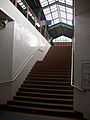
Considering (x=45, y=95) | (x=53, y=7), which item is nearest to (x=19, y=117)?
(x=45, y=95)

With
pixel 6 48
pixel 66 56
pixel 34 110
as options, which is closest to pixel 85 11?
pixel 6 48

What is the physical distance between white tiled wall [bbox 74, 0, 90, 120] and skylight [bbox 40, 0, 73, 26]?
8942mm

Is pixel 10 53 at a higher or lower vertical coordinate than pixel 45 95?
higher

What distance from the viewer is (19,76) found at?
247 inches

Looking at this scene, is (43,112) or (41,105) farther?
(41,105)

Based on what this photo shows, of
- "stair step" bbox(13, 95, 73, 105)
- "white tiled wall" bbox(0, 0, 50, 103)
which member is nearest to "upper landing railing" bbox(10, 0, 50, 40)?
"white tiled wall" bbox(0, 0, 50, 103)

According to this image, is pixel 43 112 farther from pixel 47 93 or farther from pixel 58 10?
pixel 58 10

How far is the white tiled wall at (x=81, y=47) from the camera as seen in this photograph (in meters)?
4.48

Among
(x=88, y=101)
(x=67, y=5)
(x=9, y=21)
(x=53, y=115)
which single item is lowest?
(x=53, y=115)

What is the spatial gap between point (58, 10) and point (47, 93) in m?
12.1

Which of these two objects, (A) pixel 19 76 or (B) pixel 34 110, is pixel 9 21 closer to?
(A) pixel 19 76

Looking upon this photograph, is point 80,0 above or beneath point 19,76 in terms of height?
above

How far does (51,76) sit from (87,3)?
3367mm

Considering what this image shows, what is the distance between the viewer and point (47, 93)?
5.82 m
